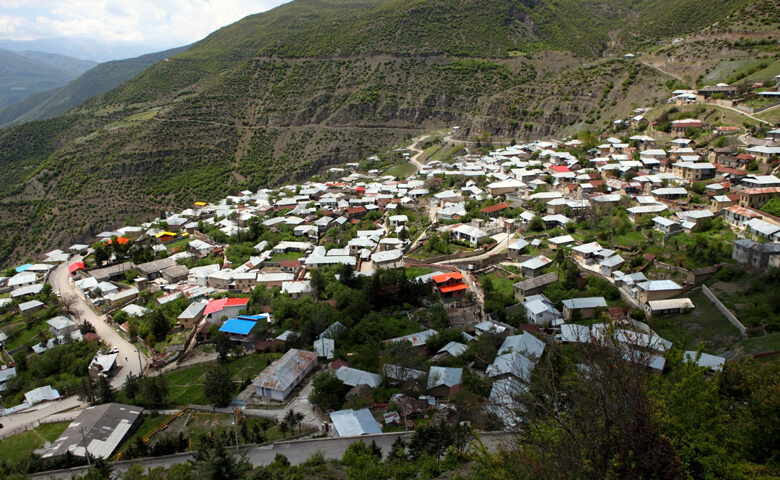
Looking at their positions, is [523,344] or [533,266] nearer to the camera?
[523,344]

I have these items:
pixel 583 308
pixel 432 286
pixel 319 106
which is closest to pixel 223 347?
pixel 432 286

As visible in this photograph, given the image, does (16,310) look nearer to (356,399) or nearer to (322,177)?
(356,399)

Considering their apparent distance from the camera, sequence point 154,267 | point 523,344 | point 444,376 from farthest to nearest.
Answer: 1. point 154,267
2. point 523,344
3. point 444,376

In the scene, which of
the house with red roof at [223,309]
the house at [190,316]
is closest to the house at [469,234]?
the house with red roof at [223,309]

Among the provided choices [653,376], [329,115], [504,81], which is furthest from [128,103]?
[653,376]

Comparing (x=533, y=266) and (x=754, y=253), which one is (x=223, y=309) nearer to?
(x=533, y=266)
